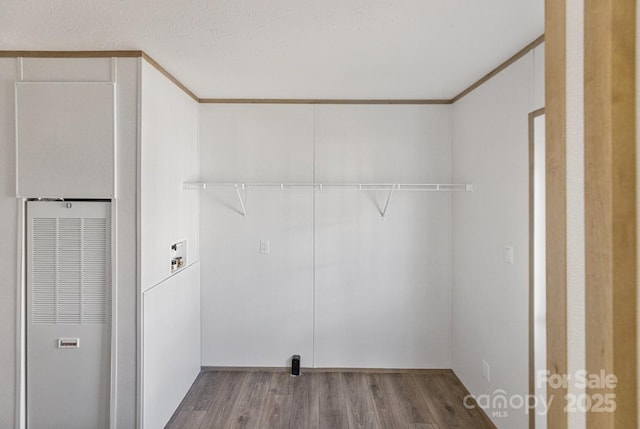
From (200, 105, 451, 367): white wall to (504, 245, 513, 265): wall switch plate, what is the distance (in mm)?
936

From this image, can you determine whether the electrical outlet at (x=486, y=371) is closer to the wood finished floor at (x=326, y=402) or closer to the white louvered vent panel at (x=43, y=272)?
the wood finished floor at (x=326, y=402)

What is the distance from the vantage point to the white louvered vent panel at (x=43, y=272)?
7.00ft

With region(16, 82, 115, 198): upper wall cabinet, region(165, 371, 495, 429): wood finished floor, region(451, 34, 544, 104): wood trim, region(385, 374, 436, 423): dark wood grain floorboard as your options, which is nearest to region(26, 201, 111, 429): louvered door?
region(16, 82, 115, 198): upper wall cabinet

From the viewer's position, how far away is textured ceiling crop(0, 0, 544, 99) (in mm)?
1690

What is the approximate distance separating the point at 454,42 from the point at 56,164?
8.32 ft

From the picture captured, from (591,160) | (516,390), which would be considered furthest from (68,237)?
(516,390)

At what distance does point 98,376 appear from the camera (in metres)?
2.15

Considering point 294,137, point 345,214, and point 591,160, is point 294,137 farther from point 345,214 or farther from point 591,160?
point 591,160

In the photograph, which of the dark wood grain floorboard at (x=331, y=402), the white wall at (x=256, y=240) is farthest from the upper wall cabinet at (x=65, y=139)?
the dark wood grain floorboard at (x=331, y=402)

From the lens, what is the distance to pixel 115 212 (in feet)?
7.02

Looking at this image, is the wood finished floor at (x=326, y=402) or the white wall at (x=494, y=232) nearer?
the white wall at (x=494, y=232)

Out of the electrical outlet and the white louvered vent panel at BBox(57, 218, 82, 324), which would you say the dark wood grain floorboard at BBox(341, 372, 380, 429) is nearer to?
the electrical outlet

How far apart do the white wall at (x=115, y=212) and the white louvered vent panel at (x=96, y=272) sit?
3.7 inches

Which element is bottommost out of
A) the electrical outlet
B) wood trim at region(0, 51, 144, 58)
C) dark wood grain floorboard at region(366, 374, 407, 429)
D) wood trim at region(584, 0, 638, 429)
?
dark wood grain floorboard at region(366, 374, 407, 429)
